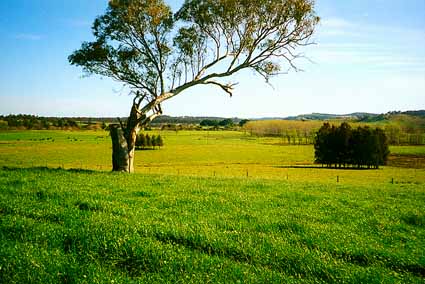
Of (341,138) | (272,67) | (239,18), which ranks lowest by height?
(341,138)

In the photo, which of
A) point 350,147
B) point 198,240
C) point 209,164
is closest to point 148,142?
point 209,164

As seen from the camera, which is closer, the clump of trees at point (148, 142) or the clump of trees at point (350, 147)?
the clump of trees at point (350, 147)

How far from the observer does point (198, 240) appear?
34.0 feet

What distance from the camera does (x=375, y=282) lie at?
8367 millimetres

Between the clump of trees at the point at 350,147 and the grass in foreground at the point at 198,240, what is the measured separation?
107711 mm

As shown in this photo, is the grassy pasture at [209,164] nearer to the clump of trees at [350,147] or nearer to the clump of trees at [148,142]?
the clump of trees at [350,147]

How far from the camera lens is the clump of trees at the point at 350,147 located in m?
117

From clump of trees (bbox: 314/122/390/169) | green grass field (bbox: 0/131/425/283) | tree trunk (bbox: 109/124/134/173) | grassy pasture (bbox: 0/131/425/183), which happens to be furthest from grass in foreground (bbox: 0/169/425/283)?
clump of trees (bbox: 314/122/390/169)

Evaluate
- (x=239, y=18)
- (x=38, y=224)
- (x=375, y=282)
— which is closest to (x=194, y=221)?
(x=38, y=224)

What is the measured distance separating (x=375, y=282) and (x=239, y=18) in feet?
86.2

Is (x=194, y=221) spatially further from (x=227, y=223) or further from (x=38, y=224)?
(x=38, y=224)

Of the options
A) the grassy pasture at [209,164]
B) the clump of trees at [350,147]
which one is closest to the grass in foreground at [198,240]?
the grassy pasture at [209,164]

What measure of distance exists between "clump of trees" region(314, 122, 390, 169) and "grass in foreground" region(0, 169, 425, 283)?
10771cm

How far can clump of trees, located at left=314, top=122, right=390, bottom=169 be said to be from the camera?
382ft
